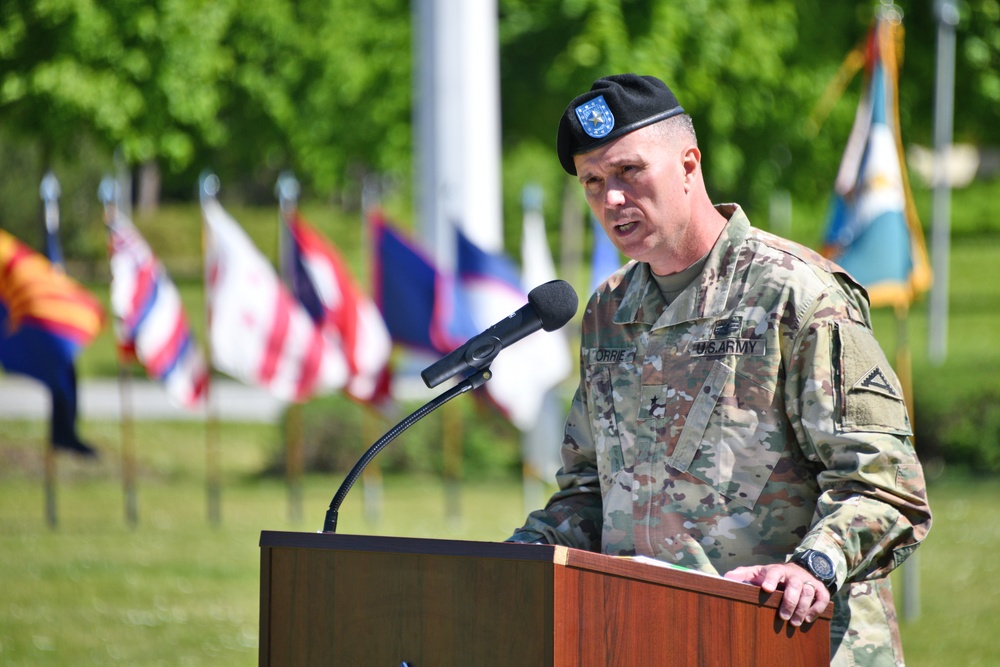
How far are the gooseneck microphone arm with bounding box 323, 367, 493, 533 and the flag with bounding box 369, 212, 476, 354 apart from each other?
7987 mm

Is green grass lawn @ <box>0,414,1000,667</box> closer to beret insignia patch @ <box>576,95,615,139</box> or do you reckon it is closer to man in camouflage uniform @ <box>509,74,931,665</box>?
man in camouflage uniform @ <box>509,74,931,665</box>

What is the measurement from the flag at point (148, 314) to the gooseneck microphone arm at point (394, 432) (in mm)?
8991

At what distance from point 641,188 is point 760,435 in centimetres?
59

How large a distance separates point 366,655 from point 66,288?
28.9 feet

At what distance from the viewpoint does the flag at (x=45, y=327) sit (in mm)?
10328

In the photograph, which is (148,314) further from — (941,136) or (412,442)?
(941,136)

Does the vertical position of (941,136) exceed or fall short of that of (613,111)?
it exceeds it

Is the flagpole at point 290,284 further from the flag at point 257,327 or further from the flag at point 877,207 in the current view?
the flag at point 877,207

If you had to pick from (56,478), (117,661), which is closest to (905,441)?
(117,661)

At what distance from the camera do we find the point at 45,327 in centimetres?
1036

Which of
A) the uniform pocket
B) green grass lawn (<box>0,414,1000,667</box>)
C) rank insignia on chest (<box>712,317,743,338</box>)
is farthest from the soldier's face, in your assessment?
green grass lawn (<box>0,414,1000,667</box>)

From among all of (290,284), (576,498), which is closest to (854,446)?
(576,498)

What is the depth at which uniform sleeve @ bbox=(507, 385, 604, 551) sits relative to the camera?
3.05m

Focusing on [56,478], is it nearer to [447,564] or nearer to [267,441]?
[267,441]
